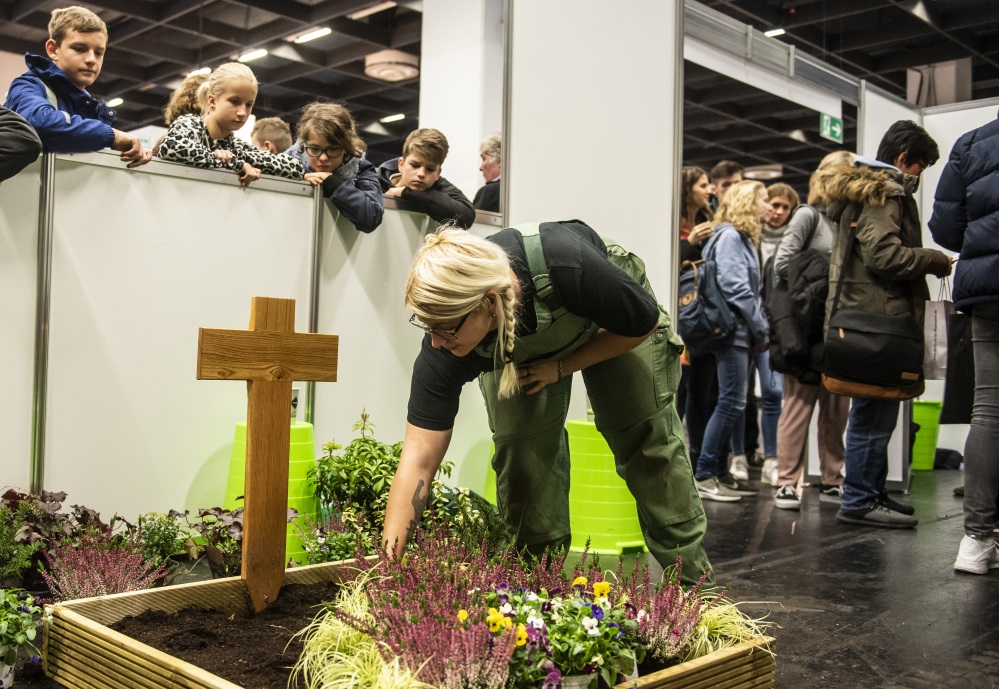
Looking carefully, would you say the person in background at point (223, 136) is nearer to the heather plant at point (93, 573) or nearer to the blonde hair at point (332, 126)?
the blonde hair at point (332, 126)

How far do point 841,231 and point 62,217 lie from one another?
3327mm

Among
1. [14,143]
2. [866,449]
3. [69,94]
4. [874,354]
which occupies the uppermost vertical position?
[69,94]

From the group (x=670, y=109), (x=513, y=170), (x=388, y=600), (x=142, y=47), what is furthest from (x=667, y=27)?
(x=388, y=600)

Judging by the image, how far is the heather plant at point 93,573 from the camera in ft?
8.05

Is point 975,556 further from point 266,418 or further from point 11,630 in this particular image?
point 11,630

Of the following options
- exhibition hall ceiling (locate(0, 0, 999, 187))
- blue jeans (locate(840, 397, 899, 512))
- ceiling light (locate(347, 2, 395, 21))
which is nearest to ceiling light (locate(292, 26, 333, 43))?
exhibition hall ceiling (locate(0, 0, 999, 187))

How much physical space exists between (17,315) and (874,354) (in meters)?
3.46

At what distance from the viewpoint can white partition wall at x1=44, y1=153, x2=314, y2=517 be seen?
3209mm

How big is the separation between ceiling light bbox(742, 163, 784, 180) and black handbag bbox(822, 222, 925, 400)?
11.0 meters

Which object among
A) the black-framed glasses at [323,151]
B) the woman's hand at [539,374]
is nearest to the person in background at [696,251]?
the black-framed glasses at [323,151]

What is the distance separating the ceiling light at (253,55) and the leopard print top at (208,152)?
365 cm

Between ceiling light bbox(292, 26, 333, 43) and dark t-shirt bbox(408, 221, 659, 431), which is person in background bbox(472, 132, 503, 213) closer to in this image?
dark t-shirt bbox(408, 221, 659, 431)

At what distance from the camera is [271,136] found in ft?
15.8

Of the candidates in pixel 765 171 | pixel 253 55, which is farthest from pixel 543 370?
pixel 765 171
